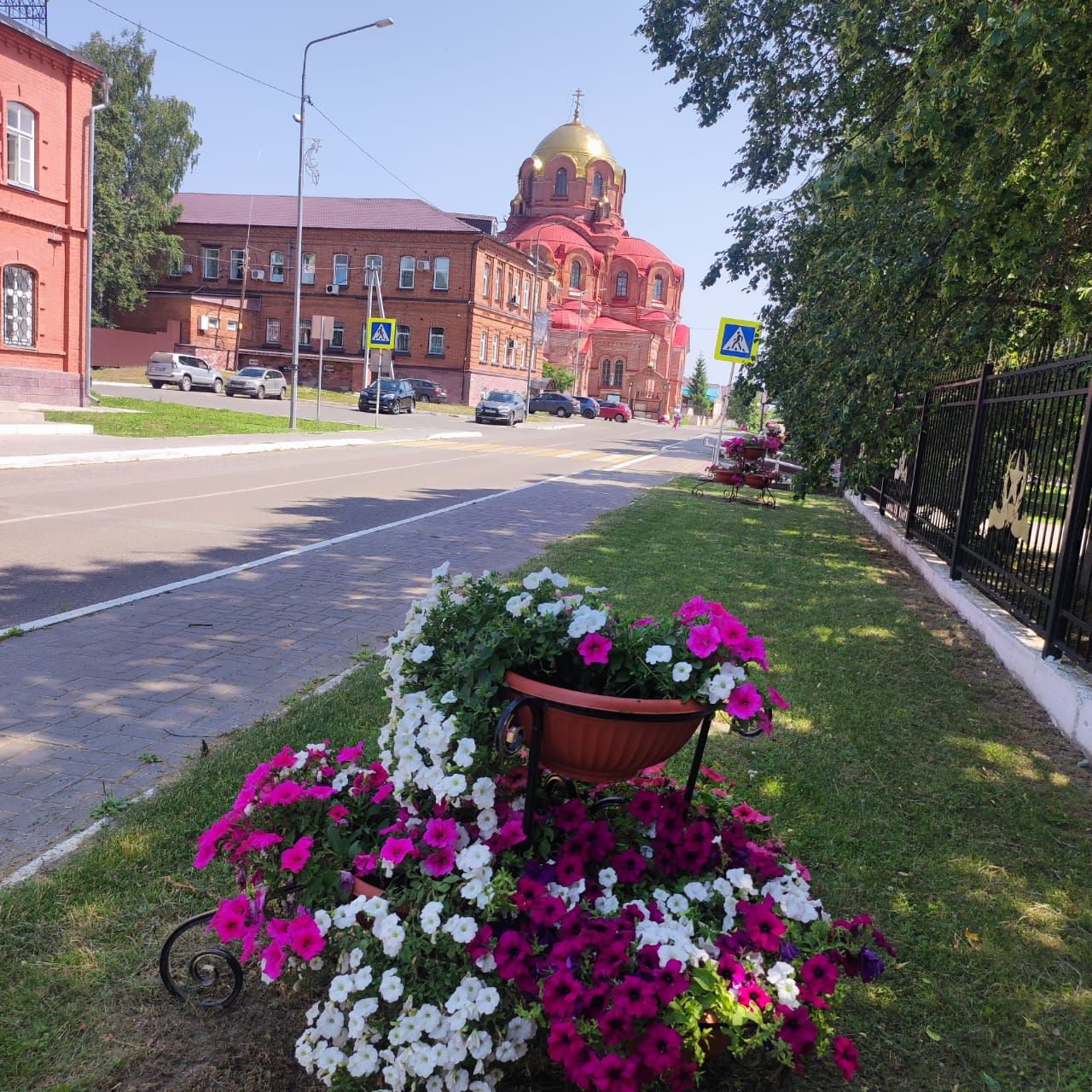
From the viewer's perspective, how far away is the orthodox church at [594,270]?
77.1 metres

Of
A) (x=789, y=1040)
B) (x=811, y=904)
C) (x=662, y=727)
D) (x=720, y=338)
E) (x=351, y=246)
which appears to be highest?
(x=351, y=246)

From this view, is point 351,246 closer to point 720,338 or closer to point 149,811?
point 720,338

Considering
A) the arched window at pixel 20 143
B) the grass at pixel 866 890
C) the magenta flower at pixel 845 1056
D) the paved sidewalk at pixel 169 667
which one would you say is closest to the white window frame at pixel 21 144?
the arched window at pixel 20 143

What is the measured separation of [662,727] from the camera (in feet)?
7.89

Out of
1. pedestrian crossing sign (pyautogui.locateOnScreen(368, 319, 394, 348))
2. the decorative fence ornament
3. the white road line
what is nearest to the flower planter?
the white road line

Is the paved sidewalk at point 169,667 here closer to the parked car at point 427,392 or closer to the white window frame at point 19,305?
the white window frame at point 19,305

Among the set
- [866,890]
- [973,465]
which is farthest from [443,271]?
[866,890]

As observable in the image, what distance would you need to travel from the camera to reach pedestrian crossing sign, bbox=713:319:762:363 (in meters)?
17.6

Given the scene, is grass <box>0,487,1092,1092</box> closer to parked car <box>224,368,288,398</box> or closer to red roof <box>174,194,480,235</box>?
parked car <box>224,368,288,398</box>

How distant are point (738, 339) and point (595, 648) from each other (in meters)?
16.2

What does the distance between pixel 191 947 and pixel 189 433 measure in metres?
21.2

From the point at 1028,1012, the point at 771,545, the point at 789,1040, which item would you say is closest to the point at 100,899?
the point at 789,1040

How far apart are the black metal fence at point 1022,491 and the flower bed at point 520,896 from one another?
12.0 ft

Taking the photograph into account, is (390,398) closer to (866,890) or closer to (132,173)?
(132,173)
